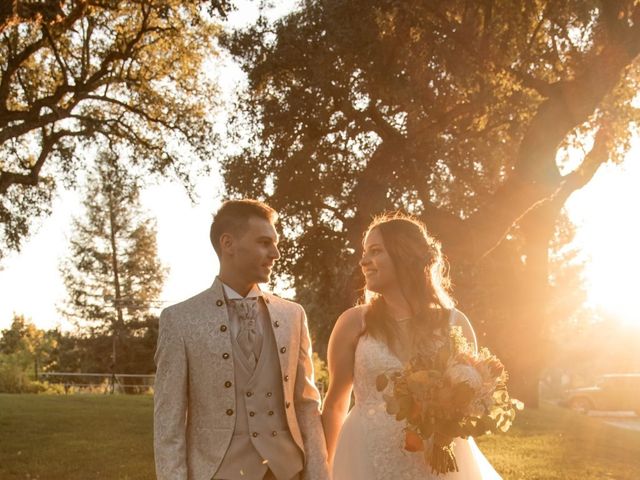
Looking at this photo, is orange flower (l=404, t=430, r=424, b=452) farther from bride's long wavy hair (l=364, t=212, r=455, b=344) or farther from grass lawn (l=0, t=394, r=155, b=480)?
grass lawn (l=0, t=394, r=155, b=480)

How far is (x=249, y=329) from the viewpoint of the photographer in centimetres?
480

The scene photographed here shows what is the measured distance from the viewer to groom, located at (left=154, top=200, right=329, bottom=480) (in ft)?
14.6

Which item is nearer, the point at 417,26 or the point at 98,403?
the point at 417,26

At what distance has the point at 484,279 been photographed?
100ft

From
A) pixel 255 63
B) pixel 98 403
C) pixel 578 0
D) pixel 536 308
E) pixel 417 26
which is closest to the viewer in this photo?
pixel 578 0

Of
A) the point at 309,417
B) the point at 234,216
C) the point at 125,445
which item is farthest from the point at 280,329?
the point at 125,445

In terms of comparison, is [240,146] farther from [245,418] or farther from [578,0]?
[245,418]

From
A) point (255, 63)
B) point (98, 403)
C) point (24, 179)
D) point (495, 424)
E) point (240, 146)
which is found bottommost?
point (495, 424)

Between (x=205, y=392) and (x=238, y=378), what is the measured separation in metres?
0.19

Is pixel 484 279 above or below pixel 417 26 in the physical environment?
below

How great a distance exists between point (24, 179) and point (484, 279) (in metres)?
17.0

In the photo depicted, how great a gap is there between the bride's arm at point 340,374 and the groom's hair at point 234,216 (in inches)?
49.2

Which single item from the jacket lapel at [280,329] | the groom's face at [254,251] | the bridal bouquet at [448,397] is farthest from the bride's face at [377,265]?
the groom's face at [254,251]

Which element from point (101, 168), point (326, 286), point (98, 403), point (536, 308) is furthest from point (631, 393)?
point (101, 168)
